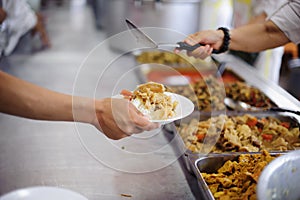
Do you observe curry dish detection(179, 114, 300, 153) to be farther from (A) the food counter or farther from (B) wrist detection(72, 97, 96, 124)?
(B) wrist detection(72, 97, 96, 124)

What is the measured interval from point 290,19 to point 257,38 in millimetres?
173

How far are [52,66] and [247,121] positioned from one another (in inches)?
51.6

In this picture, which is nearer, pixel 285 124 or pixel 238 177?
pixel 238 177

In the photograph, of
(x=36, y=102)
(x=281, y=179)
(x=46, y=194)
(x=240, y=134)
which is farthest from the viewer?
(x=240, y=134)

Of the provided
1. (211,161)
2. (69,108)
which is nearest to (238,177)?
(211,161)

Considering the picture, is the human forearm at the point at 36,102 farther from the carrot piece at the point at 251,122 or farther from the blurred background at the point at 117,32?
the blurred background at the point at 117,32

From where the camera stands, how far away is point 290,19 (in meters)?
A: 1.64

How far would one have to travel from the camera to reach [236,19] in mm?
2967

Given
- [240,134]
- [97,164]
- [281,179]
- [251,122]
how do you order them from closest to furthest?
[281,179], [97,164], [240,134], [251,122]

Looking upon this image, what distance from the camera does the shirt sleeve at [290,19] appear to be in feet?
5.35

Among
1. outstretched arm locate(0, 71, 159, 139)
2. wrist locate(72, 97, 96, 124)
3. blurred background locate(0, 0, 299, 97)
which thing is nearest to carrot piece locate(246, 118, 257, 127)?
outstretched arm locate(0, 71, 159, 139)

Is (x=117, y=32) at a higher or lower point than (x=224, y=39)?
lower

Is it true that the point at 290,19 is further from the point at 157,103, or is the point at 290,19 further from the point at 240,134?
the point at 157,103

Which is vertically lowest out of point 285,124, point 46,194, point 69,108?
point 285,124
